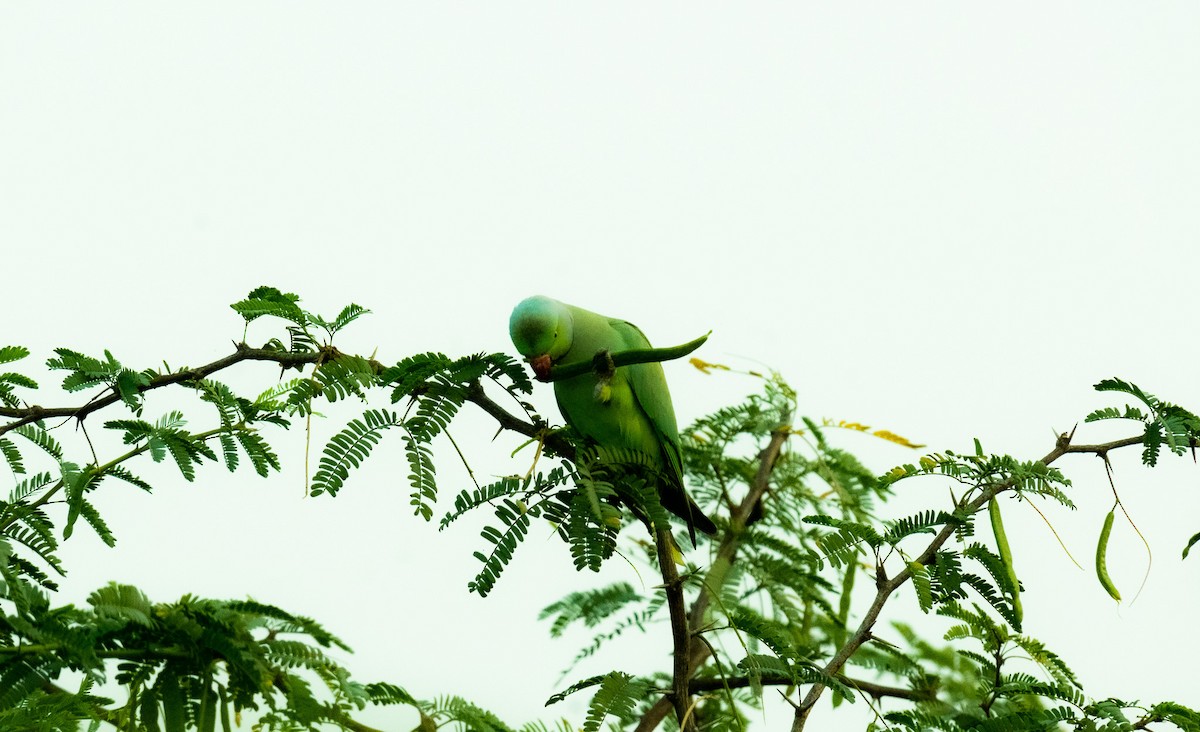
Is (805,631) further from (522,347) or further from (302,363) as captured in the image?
(302,363)

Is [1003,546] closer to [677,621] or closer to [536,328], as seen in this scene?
[677,621]

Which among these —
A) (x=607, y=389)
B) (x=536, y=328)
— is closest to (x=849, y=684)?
(x=607, y=389)

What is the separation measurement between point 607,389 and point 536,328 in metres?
0.22

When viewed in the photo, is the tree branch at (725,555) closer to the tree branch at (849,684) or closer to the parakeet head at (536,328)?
the tree branch at (849,684)

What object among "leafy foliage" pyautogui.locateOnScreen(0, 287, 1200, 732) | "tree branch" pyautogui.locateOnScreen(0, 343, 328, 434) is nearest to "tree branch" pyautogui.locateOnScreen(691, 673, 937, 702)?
"leafy foliage" pyautogui.locateOnScreen(0, 287, 1200, 732)

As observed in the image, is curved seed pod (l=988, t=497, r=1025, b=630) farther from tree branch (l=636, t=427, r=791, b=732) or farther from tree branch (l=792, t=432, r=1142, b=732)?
tree branch (l=636, t=427, r=791, b=732)

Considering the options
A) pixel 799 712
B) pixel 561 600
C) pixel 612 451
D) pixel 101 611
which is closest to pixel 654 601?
pixel 561 600

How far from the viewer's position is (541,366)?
1.86 m

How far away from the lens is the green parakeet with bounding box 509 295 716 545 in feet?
6.38

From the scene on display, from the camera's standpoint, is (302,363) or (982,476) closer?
(302,363)

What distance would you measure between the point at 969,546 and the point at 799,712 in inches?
15.5

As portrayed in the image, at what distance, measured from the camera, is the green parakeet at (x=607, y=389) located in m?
1.94

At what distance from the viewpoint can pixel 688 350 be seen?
4.17 feet

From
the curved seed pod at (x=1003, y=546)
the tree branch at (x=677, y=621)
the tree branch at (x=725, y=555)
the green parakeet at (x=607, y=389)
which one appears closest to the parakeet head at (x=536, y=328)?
the green parakeet at (x=607, y=389)
